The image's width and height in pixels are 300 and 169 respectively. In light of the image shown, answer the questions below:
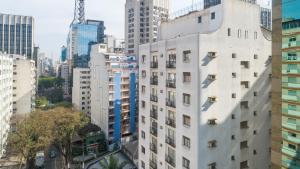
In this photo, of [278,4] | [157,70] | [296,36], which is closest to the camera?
[296,36]

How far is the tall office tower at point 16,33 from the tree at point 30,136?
141m

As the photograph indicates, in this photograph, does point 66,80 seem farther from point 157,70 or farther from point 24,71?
point 157,70

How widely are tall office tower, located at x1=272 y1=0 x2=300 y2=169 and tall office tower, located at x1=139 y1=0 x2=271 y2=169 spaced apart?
5517mm

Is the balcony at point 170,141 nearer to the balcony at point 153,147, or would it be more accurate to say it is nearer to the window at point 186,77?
the balcony at point 153,147

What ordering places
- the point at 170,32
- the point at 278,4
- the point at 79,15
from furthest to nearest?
the point at 79,15
the point at 170,32
the point at 278,4

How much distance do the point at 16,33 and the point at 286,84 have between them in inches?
7453

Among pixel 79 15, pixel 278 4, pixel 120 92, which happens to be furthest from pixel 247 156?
pixel 79 15

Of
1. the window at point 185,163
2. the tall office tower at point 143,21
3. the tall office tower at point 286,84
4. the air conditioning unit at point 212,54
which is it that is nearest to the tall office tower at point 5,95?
the tall office tower at point 143,21

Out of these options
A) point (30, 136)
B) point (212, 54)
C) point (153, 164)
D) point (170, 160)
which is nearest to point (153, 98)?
point (170, 160)

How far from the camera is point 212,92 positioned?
80.5ft

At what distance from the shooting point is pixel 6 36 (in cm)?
17475

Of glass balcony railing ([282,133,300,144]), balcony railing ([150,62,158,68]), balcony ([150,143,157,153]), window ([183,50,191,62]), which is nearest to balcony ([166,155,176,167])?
balcony ([150,143,157,153])

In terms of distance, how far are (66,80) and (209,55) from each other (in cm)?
14675

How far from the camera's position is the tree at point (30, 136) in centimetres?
5172
